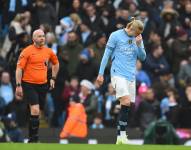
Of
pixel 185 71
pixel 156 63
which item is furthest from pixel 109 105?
pixel 185 71

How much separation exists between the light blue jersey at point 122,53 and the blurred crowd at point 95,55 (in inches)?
203

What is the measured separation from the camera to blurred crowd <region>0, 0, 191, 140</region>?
23.4m

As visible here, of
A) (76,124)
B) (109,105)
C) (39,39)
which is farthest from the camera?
(109,105)

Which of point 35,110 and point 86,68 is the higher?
point 86,68

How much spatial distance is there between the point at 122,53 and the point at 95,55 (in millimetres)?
7831

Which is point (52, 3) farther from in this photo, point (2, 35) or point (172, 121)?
point (172, 121)

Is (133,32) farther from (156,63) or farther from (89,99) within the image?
(156,63)

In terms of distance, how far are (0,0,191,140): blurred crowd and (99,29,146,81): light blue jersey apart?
5162 mm

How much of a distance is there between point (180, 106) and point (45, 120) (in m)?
3.56

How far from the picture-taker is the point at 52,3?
27.1 m

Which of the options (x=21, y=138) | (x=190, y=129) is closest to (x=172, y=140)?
(x=190, y=129)

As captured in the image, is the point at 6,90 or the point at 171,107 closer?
the point at 6,90

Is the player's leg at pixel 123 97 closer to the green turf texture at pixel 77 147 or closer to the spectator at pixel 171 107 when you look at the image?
the green turf texture at pixel 77 147

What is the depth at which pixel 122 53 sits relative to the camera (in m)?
17.4
